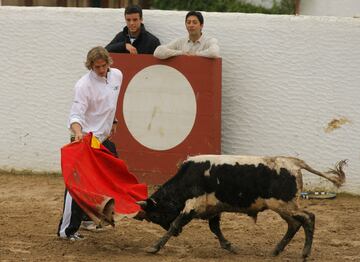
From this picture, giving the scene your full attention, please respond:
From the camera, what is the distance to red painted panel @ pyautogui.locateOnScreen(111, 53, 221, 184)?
36.3ft

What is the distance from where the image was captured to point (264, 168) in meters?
8.26

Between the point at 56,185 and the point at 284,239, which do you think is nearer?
the point at 284,239

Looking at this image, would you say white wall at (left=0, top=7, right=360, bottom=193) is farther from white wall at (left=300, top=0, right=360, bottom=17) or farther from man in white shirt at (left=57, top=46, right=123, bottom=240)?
white wall at (left=300, top=0, right=360, bottom=17)

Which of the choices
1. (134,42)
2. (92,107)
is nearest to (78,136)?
(92,107)

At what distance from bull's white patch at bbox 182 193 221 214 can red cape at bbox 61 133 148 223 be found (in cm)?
44

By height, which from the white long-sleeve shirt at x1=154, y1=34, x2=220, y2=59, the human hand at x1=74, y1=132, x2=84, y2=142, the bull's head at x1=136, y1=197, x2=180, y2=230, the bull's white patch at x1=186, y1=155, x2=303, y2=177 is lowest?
the bull's head at x1=136, y1=197, x2=180, y2=230

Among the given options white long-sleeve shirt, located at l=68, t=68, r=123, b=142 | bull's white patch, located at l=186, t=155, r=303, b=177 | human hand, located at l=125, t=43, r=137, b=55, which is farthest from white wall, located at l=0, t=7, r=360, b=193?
bull's white patch, located at l=186, t=155, r=303, b=177

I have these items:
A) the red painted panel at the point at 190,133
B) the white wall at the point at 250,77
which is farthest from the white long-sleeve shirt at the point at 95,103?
the white wall at the point at 250,77

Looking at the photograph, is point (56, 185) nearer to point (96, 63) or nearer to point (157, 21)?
point (157, 21)

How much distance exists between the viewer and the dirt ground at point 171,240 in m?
8.37

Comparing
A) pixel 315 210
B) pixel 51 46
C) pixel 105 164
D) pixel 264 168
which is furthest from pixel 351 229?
pixel 51 46

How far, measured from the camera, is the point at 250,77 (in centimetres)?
1130

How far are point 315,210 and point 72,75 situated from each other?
3276 mm

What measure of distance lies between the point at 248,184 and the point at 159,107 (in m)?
3.20
